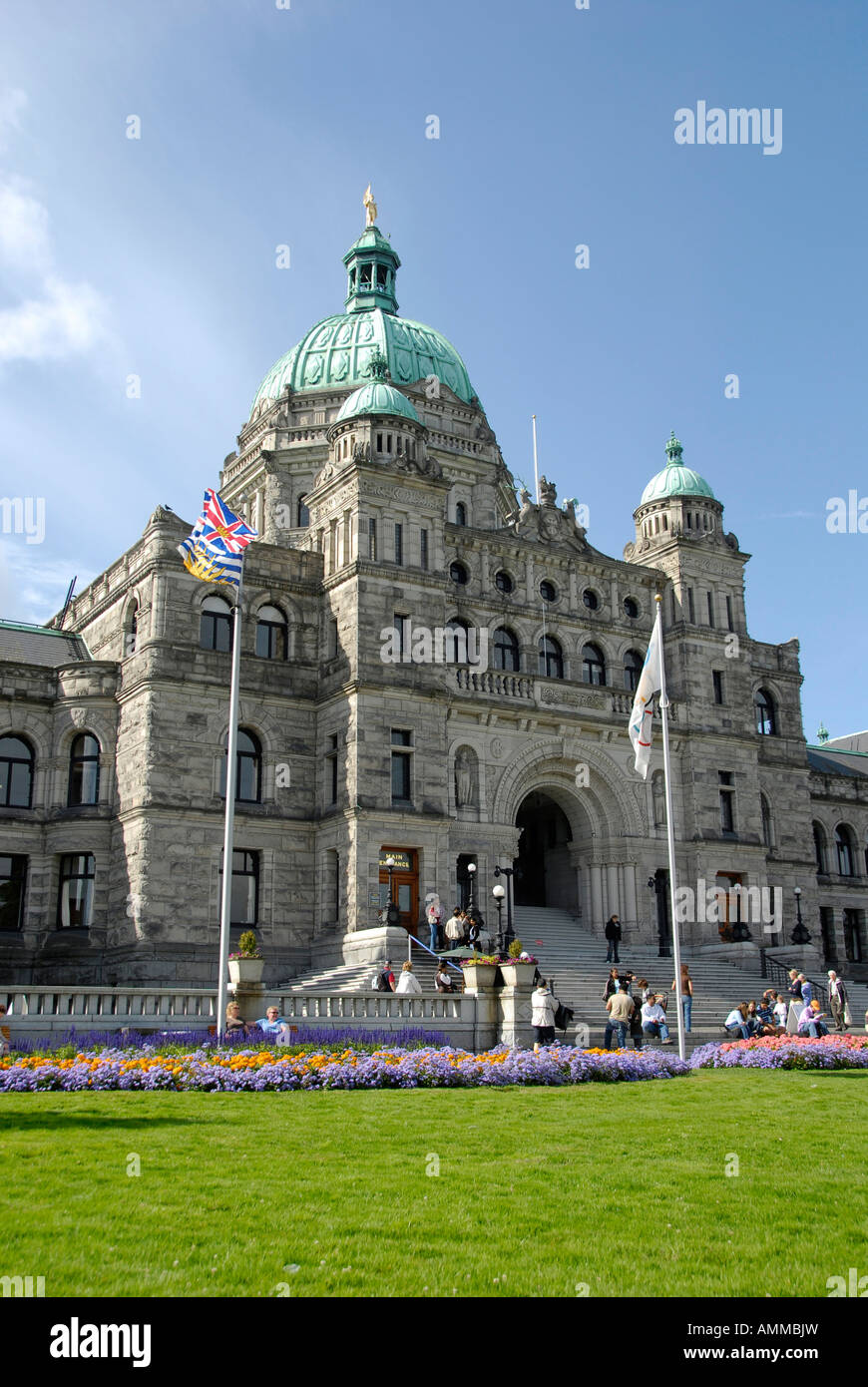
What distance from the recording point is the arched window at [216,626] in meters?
38.8

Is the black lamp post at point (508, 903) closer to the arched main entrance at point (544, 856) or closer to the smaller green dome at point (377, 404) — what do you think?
the arched main entrance at point (544, 856)

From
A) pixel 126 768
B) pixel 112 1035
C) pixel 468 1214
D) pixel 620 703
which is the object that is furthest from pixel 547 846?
pixel 468 1214

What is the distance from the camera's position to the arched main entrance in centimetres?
4494

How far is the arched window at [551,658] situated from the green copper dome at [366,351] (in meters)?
14.6

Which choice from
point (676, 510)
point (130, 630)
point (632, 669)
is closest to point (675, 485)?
point (676, 510)

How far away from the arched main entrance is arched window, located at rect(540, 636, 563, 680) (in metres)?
4.27

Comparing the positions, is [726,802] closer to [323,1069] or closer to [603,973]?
[603,973]

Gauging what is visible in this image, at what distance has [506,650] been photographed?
43.6 meters

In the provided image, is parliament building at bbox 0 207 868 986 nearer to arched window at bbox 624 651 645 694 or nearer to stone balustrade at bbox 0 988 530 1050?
arched window at bbox 624 651 645 694

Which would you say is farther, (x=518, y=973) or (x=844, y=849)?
(x=844, y=849)

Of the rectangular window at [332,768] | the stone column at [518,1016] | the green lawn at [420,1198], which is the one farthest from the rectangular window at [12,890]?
the green lawn at [420,1198]

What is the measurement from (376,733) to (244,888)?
6.16 metres
